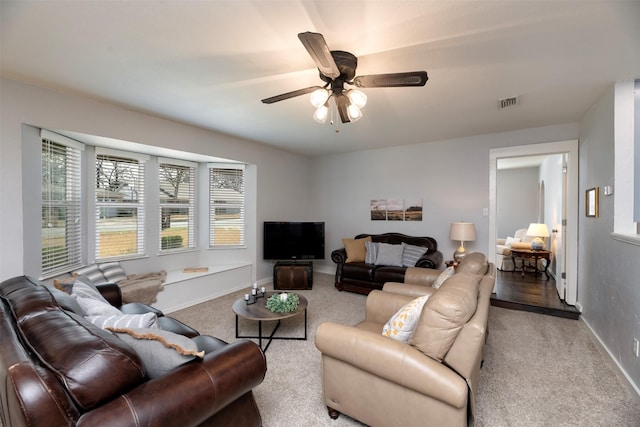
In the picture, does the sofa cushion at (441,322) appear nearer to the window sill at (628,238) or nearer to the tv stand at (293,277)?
the window sill at (628,238)

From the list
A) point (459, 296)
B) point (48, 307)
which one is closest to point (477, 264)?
point (459, 296)

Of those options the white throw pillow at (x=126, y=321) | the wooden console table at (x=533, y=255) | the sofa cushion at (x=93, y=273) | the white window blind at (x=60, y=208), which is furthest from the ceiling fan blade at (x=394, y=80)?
the wooden console table at (x=533, y=255)

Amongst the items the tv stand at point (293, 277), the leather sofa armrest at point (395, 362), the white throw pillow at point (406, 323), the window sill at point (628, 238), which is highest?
the window sill at point (628, 238)

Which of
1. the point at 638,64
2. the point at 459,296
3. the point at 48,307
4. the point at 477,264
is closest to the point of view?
the point at 48,307

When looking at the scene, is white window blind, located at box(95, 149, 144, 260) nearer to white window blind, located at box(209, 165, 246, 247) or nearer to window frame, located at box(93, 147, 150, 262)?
window frame, located at box(93, 147, 150, 262)

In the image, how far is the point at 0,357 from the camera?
1.04m

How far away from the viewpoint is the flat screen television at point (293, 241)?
4996mm

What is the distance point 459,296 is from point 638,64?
2535mm

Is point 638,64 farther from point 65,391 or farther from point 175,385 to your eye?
point 65,391

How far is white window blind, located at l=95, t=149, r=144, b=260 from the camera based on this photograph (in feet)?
11.9

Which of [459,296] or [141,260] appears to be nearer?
[459,296]

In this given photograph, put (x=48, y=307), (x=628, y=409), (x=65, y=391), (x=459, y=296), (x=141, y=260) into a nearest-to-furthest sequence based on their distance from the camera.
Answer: (x=65, y=391) < (x=48, y=307) < (x=459, y=296) < (x=628, y=409) < (x=141, y=260)

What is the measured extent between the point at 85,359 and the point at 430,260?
403 centimetres

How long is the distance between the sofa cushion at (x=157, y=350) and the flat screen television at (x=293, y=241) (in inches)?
145
